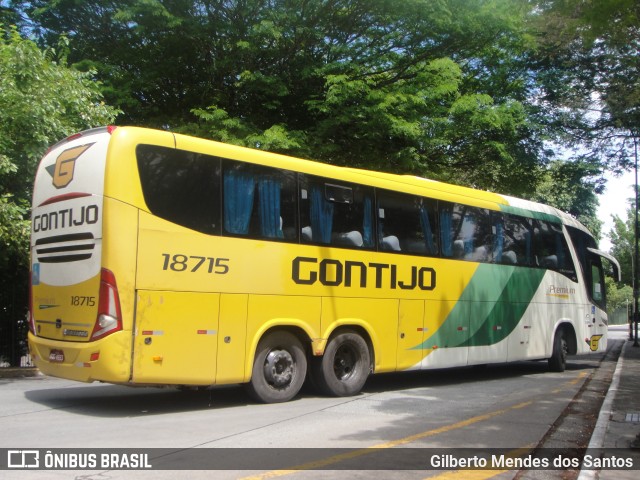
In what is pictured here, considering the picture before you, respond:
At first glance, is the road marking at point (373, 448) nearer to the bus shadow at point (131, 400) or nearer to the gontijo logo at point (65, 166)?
the bus shadow at point (131, 400)

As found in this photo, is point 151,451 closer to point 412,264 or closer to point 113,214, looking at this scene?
point 113,214

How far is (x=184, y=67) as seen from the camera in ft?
58.5

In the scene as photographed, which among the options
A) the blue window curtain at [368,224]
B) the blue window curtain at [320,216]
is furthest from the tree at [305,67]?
the blue window curtain at [320,216]

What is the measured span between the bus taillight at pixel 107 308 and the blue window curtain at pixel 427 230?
5897 millimetres

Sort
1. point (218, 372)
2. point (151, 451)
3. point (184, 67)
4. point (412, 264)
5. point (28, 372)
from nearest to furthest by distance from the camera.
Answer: point (151, 451)
point (218, 372)
point (412, 264)
point (28, 372)
point (184, 67)

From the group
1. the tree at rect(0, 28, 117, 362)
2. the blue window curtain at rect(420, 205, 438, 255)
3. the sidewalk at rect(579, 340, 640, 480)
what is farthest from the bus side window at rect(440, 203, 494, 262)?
the tree at rect(0, 28, 117, 362)

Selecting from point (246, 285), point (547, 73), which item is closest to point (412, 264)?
point (246, 285)

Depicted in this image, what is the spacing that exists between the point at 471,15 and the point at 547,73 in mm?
4870

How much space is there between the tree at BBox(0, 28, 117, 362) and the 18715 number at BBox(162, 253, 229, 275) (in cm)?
480

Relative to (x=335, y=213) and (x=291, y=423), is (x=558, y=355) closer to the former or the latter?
(x=335, y=213)

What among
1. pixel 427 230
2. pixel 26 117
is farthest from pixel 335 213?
pixel 26 117

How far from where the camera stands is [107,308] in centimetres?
775

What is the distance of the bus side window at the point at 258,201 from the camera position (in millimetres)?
8984

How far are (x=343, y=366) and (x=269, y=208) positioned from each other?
298cm
